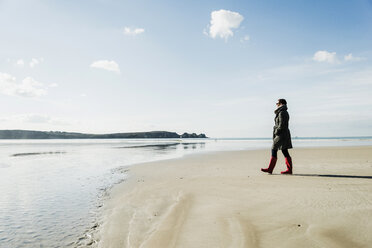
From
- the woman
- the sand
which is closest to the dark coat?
the woman

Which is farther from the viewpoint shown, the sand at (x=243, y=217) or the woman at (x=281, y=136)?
the woman at (x=281, y=136)

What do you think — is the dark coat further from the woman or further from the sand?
the sand

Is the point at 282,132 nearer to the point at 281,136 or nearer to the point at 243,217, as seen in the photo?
the point at 281,136

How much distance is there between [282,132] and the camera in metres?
8.95

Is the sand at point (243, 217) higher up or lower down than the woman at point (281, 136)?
lower down

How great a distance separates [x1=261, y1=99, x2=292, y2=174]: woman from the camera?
8.73 meters

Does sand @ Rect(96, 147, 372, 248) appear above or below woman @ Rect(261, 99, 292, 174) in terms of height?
below

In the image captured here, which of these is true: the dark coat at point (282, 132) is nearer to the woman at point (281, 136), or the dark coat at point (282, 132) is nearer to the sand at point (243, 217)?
the woman at point (281, 136)

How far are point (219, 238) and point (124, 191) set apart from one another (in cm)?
440

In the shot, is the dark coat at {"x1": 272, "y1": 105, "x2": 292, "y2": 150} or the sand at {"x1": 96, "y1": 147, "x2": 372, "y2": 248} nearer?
the sand at {"x1": 96, "y1": 147, "x2": 372, "y2": 248}

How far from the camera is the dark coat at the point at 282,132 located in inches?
A: 346

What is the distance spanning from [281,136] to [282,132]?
0.17m

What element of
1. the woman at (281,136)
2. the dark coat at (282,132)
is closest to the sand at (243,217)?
the woman at (281,136)

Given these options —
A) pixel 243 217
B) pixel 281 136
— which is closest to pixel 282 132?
pixel 281 136
